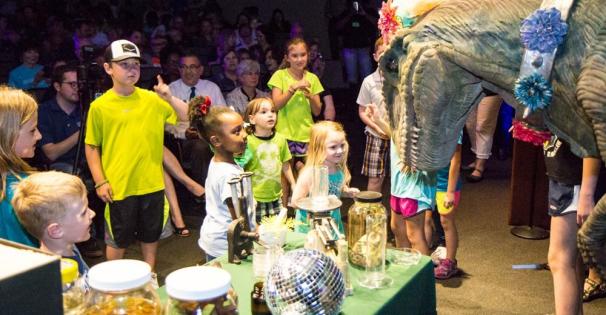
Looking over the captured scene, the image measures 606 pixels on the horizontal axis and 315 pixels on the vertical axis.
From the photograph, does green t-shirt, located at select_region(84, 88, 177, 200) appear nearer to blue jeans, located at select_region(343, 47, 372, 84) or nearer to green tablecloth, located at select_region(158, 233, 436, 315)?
green tablecloth, located at select_region(158, 233, 436, 315)

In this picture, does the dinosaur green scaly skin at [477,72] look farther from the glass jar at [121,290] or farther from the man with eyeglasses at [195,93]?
the man with eyeglasses at [195,93]

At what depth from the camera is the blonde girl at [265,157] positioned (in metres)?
3.70

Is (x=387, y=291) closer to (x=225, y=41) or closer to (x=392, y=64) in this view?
(x=392, y=64)

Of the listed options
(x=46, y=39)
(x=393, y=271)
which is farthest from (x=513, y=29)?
(x=46, y=39)

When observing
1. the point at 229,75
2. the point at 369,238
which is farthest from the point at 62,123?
the point at 369,238

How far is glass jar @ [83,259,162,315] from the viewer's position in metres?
1.34

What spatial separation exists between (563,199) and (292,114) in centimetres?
245

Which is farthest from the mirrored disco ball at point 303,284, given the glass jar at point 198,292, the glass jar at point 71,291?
the glass jar at point 71,291

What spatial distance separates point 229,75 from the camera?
611cm

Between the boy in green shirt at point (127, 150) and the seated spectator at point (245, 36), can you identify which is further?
the seated spectator at point (245, 36)

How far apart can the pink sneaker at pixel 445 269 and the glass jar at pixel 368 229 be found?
173 centimetres

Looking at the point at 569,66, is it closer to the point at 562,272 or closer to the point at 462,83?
the point at 462,83

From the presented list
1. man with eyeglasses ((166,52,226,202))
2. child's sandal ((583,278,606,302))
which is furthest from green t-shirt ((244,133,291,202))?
child's sandal ((583,278,606,302))

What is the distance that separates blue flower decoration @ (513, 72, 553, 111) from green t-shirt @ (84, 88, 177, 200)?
2.91 metres
